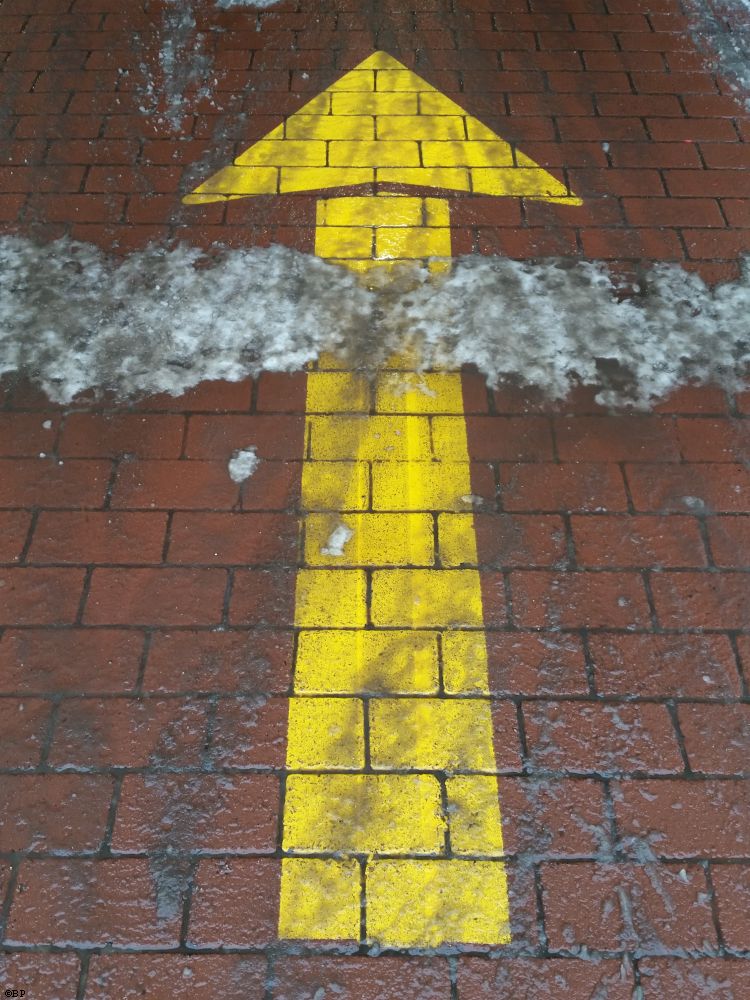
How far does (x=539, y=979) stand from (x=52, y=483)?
175cm

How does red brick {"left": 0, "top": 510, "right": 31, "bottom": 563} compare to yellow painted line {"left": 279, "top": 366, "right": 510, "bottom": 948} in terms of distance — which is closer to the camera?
yellow painted line {"left": 279, "top": 366, "right": 510, "bottom": 948}

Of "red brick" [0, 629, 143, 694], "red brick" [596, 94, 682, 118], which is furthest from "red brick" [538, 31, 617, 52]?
"red brick" [0, 629, 143, 694]

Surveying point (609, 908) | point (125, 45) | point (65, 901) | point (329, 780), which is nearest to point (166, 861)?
point (65, 901)

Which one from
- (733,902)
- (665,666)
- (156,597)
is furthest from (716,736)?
(156,597)

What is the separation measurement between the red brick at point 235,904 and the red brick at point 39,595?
29.3 inches

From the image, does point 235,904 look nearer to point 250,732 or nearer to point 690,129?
point 250,732

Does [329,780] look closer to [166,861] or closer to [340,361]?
[166,861]

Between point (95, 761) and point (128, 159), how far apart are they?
2.43m

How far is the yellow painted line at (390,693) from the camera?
1.72 meters

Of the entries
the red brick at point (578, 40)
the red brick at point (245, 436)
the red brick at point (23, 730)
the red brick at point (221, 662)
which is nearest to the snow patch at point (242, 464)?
the red brick at point (245, 436)

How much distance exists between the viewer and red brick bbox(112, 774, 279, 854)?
1.78 metres

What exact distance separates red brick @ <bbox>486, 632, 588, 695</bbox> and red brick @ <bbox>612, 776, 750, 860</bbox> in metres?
0.26

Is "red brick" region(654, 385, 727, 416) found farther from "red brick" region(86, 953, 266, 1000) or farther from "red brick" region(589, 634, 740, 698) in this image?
"red brick" region(86, 953, 266, 1000)

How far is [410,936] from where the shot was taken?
1.68 m
